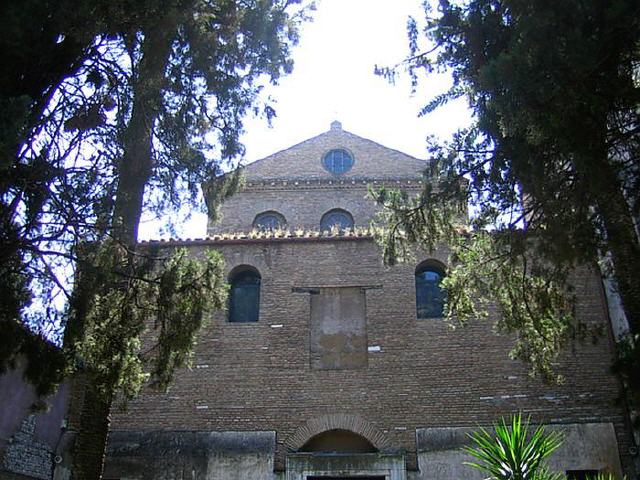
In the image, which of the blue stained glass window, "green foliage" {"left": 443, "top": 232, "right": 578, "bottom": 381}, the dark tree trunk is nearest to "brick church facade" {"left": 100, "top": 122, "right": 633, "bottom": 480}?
"green foliage" {"left": 443, "top": 232, "right": 578, "bottom": 381}

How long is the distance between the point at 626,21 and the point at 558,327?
12.8 feet

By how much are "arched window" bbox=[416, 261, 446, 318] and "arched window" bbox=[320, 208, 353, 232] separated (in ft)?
18.9

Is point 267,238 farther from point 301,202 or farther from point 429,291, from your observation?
point 301,202

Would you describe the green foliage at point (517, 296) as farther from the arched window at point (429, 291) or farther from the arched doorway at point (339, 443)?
the arched doorway at point (339, 443)

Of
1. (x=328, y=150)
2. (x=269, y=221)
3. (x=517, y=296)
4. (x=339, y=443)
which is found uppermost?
(x=328, y=150)

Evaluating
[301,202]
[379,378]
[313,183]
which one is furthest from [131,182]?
[313,183]

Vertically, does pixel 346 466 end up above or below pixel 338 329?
below

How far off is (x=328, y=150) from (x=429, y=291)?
8.37 meters

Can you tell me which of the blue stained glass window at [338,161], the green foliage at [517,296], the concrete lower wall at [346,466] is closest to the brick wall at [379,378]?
the concrete lower wall at [346,466]

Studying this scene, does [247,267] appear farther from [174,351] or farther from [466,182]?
[466,182]

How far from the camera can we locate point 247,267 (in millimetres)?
12695

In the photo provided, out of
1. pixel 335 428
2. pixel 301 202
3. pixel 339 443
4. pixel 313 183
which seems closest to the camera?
pixel 335 428

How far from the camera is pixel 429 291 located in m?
12.4

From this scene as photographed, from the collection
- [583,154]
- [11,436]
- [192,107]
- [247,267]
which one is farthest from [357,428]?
[583,154]
